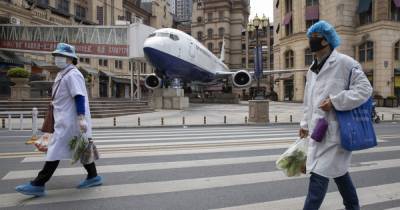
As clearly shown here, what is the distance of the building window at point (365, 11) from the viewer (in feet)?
146

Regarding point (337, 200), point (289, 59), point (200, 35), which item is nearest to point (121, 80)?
point (289, 59)

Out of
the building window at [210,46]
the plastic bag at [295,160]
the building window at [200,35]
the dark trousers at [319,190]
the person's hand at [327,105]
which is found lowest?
the dark trousers at [319,190]

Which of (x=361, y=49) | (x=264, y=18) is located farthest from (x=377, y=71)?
(x=264, y=18)

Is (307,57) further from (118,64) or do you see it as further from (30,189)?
(30,189)

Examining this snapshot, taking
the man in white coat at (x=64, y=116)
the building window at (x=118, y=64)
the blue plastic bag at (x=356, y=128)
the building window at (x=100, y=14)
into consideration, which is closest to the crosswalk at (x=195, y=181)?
the man in white coat at (x=64, y=116)

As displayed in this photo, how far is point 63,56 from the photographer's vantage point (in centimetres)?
491

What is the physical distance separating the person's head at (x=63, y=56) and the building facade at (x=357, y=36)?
44.3 m

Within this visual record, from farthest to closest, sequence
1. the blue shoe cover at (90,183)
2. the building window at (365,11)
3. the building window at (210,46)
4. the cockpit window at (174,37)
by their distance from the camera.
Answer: the building window at (210,46) < the building window at (365,11) < the cockpit window at (174,37) < the blue shoe cover at (90,183)

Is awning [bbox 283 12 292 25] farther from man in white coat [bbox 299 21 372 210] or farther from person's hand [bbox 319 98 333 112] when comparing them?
person's hand [bbox 319 98 333 112]

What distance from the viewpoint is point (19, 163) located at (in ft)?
22.2

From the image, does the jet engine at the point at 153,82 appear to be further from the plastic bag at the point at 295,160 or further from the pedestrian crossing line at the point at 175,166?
the plastic bag at the point at 295,160

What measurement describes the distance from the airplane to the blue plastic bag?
77.5ft

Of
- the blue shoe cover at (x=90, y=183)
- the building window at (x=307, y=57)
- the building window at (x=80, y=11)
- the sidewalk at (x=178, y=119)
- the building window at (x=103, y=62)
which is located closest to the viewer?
the blue shoe cover at (x=90, y=183)

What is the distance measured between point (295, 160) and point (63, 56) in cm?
329
